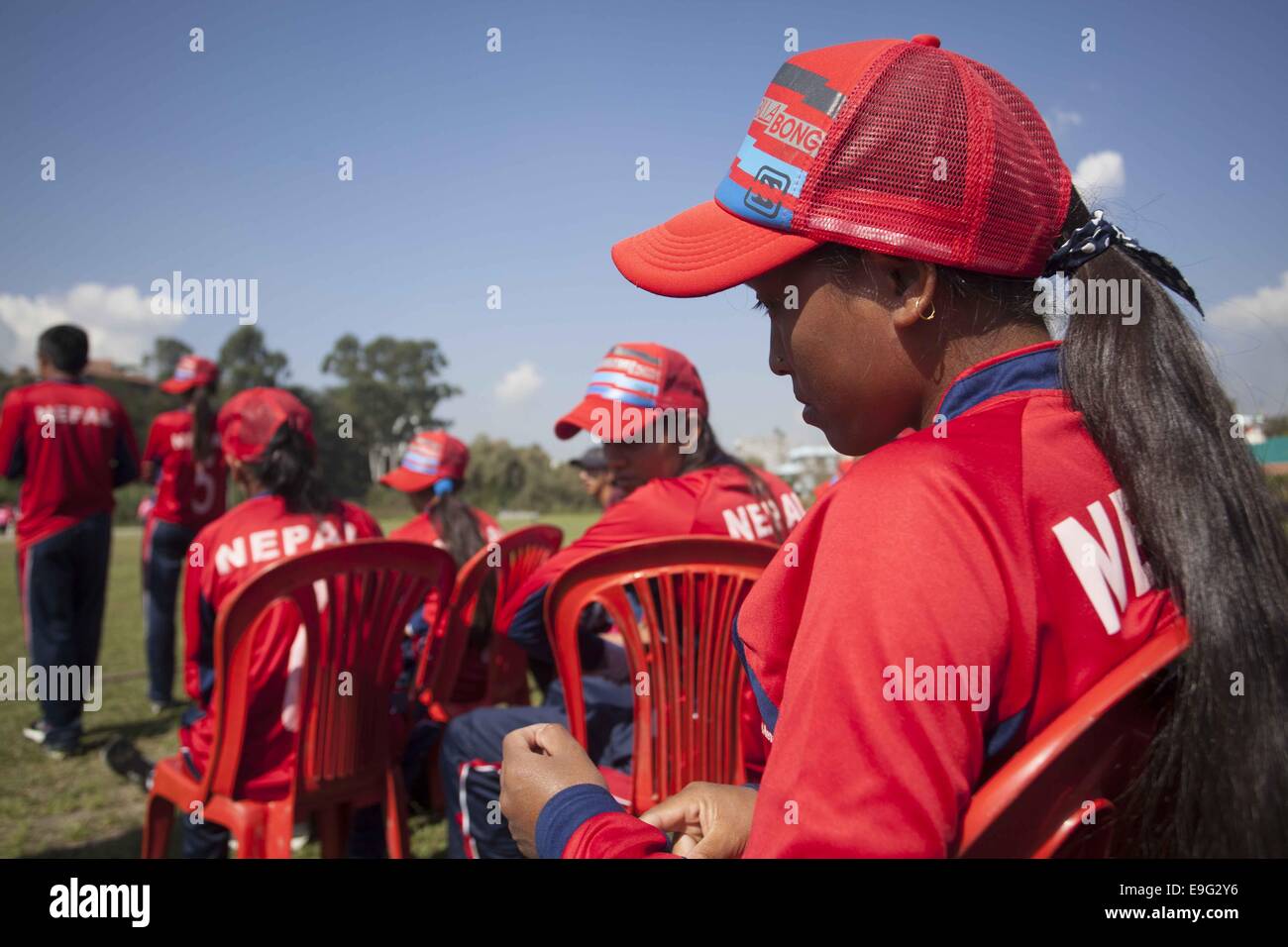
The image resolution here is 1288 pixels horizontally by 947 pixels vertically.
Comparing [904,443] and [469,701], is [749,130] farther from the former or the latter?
[469,701]

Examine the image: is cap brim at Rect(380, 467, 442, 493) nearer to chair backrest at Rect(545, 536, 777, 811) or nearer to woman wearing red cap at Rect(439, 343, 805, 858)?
woman wearing red cap at Rect(439, 343, 805, 858)

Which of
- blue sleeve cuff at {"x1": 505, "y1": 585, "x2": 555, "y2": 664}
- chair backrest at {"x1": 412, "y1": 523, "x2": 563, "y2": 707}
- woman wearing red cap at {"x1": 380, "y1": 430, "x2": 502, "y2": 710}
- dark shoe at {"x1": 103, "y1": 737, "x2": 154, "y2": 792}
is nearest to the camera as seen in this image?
blue sleeve cuff at {"x1": 505, "y1": 585, "x2": 555, "y2": 664}

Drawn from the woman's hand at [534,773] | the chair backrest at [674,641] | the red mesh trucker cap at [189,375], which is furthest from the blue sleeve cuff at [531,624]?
the red mesh trucker cap at [189,375]

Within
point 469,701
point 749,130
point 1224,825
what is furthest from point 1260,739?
point 469,701

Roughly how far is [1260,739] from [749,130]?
899 millimetres

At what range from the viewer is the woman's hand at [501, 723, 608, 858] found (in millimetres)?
1108

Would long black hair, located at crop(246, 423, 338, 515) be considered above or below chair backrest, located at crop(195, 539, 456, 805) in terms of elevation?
above

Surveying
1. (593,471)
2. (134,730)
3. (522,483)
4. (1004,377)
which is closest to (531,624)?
(1004,377)

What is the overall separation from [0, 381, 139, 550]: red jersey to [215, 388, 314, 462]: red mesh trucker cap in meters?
1.91
